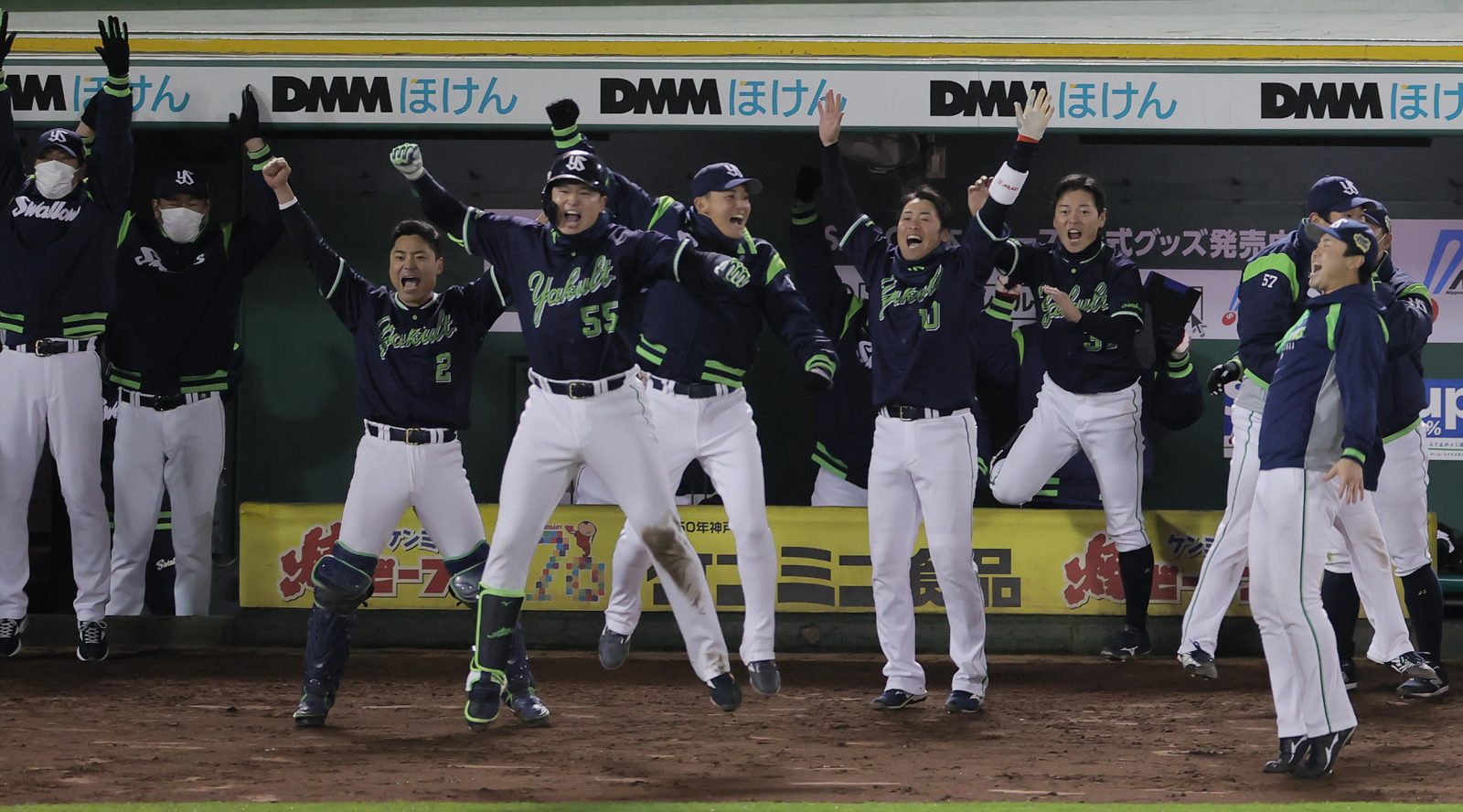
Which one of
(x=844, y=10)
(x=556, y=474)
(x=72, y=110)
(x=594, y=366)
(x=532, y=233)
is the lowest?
(x=556, y=474)

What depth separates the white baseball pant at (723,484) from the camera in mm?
5859

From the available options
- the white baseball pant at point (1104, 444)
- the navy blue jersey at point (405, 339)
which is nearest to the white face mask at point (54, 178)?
the navy blue jersey at point (405, 339)

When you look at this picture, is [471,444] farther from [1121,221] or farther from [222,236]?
[1121,221]

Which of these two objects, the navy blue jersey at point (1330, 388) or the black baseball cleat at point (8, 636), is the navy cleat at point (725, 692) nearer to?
the navy blue jersey at point (1330, 388)

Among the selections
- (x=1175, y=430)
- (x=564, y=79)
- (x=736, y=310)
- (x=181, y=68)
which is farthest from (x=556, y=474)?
(x=1175, y=430)

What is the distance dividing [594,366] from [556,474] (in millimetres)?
347

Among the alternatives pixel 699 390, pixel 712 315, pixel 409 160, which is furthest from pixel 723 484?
pixel 409 160

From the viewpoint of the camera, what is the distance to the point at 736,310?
6.20m

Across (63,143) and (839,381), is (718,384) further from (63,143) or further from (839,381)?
(63,143)

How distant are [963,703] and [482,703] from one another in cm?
Answer: 169

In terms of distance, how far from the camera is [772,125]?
6.94 meters

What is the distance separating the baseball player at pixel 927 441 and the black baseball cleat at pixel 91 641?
10.2 ft

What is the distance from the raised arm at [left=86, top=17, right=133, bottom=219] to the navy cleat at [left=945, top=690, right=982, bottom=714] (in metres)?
3.75

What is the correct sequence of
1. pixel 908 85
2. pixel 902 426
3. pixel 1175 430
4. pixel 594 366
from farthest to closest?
pixel 1175 430 → pixel 908 85 → pixel 902 426 → pixel 594 366
